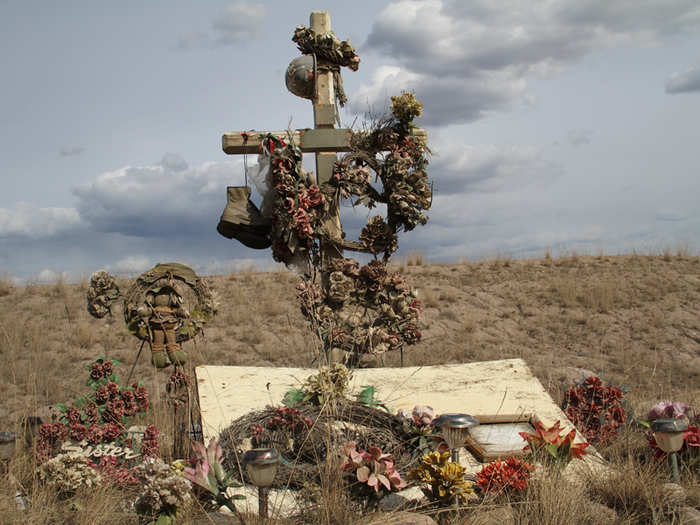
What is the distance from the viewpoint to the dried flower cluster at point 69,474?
140 inches

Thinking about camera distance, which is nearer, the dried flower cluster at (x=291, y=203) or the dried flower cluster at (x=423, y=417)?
the dried flower cluster at (x=423, y=417)

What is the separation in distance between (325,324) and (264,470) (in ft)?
10.5

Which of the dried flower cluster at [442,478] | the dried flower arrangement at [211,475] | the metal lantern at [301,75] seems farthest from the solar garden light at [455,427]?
the metal lantern at [301,75]

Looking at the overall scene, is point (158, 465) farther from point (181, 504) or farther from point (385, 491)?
point (385, 491)

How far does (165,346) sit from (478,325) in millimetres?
7876

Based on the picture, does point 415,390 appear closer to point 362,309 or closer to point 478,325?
point 362,309

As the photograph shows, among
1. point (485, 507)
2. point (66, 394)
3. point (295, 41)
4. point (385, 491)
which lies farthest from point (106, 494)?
point (66, 394)

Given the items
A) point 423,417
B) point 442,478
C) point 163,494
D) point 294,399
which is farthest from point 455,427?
point 294,399

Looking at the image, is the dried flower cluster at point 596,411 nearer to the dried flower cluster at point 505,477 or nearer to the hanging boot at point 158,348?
the dried flower cluster at point 505,477

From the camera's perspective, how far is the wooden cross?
6168 mm

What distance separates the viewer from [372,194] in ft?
20.4

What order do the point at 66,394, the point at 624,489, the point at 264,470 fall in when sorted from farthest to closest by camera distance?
the point at 66,394 < the point at 624,489 < the point at 264,470

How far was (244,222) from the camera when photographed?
236 inches

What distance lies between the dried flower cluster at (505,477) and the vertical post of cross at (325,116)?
3.02 meters
